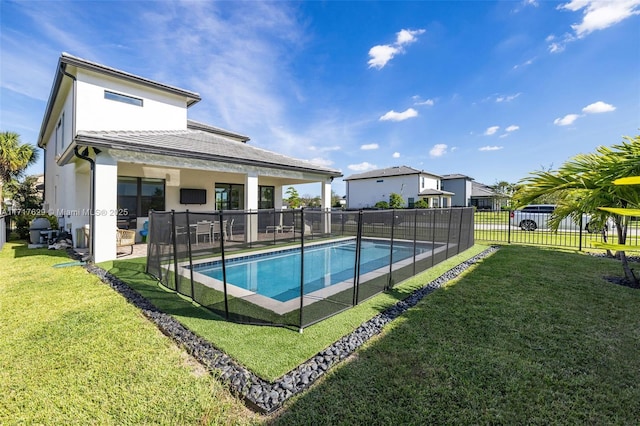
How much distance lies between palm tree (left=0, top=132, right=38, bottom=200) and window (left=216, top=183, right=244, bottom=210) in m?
16.0

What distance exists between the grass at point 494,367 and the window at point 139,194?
12634 mm

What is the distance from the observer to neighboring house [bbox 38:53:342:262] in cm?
795

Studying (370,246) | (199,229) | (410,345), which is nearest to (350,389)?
(410,345)

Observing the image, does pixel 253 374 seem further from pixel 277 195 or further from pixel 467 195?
pixel 467 195

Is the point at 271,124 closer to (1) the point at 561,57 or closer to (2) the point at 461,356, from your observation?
(1) the point at 561,57

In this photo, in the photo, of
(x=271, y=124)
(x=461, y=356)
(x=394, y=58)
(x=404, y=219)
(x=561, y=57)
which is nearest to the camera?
(x=461, y=356)

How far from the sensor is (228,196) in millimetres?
15695

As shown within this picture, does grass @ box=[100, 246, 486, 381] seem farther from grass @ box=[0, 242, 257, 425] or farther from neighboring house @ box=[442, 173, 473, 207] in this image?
neighboring house @ box=[442, 173, 473, 207]

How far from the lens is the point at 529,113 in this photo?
1759cm

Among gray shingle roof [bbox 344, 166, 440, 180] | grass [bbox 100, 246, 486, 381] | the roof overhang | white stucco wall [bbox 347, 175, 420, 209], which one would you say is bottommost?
grass [bbox 100, 246, 486, 381]

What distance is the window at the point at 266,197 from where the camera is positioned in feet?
57.2

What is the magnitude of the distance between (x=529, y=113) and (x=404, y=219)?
56.9 ft

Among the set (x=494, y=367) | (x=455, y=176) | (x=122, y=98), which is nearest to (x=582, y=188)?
(x=494, y=367)

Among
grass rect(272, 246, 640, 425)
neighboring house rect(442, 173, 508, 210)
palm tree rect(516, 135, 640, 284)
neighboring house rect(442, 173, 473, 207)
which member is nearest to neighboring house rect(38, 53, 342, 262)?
grass rect(272, 246, 640, 425)
